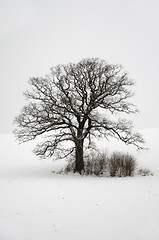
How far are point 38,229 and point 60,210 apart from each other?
2263 mm

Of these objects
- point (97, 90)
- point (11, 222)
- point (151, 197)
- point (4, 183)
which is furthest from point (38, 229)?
point (97, 90)

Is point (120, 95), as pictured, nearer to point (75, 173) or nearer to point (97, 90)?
point (97, 90)

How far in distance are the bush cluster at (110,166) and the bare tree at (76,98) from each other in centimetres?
92

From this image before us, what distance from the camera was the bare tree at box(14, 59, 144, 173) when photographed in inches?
880

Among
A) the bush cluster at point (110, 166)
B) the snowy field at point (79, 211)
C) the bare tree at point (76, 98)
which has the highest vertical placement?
the bare tree at point (76, 98)

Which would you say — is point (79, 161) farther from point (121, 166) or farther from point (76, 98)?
point (76, 98)

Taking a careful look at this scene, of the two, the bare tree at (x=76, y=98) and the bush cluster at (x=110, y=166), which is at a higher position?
the bare tree at (x=76, y=98)

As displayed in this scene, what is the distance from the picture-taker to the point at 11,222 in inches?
370

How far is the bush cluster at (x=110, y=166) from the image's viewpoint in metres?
21.7

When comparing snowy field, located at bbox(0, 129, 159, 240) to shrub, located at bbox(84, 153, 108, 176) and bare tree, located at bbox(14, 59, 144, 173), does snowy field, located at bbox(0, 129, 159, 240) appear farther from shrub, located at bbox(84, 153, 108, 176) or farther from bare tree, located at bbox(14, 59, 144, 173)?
bare tree, located at bbox(14, 59, 144, 173)

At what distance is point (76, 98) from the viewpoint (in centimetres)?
2295

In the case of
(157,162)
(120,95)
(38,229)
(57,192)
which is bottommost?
(38,229)

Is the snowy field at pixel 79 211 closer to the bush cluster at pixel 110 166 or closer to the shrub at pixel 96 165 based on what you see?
the bush cluster at pixel 110 166

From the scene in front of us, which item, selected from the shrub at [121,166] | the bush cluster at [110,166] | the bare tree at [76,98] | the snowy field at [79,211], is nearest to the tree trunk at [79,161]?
the bare tree at [76,98]
